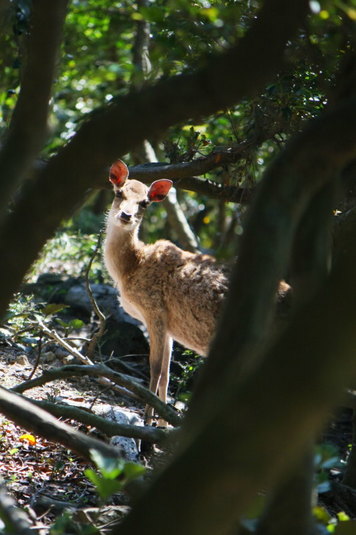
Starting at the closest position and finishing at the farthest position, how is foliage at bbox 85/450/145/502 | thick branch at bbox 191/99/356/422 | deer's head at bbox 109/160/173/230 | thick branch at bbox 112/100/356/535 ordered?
1. thick branch at bbox 112/100/356/535
2. thick branch at bbox 191/99/356/422
3. foliage at bbox 85/450/145/502
4. deer's head at bbox 109/160/173/230

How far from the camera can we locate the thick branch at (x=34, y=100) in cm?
299

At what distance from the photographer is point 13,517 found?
319 cm

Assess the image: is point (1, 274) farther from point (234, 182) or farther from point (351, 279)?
point (234, 182)

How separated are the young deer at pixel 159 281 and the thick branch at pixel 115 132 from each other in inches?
199

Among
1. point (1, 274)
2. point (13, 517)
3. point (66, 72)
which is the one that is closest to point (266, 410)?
point (1, 274)

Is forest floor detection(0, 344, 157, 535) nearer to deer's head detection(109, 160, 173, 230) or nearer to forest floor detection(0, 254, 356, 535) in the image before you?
forest floor detection(0, 254, 356, 535)

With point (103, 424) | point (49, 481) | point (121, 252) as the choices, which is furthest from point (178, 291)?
point (103, 424)

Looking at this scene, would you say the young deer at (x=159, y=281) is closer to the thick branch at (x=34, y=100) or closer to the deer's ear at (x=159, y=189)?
the deer's ear at (x=159, y=189)

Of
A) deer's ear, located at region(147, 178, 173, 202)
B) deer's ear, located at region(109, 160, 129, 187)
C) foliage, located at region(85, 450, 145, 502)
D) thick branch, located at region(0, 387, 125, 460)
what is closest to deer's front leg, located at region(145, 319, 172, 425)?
deer's ear, located at region(147, 178, 173, 202)

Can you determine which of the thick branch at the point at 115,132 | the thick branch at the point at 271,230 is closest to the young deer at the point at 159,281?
the thick branch at the point at 271,230

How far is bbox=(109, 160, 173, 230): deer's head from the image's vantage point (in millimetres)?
8906

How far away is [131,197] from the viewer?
917cm

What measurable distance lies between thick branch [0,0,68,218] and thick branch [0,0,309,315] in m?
0.11

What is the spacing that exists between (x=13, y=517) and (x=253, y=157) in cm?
557
